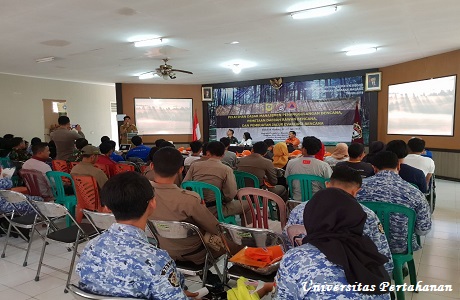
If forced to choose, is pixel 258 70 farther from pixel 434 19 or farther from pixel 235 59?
pixel 434 19

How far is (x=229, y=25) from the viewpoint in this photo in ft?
17.2

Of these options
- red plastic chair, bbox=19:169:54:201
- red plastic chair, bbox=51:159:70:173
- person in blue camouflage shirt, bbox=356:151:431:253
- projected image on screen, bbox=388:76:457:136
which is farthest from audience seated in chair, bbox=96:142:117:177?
projected image on screen, bbox=388:76:457:136

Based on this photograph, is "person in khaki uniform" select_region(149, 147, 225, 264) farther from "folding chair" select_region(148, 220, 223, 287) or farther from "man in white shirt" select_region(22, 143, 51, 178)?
"man in white shirt" select_region(22, 143, 51, 178)

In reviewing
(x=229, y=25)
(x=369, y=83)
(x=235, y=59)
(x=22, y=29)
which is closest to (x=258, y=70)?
(x=235, y=59)

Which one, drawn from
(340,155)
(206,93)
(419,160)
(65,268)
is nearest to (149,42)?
(340,155)

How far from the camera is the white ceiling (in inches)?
174

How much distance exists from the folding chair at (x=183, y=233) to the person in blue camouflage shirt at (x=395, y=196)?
1283mm

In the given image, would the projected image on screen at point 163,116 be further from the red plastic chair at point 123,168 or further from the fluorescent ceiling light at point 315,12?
the fluorescent ceiling light at point 315,12

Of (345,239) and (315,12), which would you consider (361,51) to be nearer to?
(315,12)

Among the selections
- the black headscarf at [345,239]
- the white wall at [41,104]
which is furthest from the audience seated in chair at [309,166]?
the white wall at [41,104]

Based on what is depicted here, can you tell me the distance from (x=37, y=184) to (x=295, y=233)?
12.1 ft

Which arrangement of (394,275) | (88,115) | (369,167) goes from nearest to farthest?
(394,275), (369,167), (88,115)

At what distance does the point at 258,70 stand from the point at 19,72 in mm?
6994

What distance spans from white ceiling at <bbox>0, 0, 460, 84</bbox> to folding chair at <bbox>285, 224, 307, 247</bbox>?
11.0 feet
